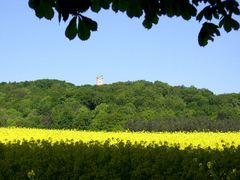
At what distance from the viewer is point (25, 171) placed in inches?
356

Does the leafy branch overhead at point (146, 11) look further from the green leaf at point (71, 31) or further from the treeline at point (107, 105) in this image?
the treeline at point (107, 105)

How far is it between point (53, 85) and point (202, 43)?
69374 millimetres

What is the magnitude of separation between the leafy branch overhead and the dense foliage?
2.40 m

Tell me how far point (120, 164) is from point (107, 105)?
169 ft

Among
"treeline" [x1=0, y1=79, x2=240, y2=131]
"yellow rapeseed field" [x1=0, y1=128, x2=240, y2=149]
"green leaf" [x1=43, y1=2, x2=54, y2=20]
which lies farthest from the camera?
"treeline" [x1=0, y1=79, x2=240, y2=131]

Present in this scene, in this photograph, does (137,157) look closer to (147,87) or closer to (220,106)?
(220,106)

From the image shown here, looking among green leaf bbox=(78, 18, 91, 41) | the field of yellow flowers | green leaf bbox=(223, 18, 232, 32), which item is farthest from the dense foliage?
green leaf bbox=(78, 18, 91, 41)

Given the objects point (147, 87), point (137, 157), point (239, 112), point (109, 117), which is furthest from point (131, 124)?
point (137, 157)

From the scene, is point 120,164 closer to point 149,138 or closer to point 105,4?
point 105,4

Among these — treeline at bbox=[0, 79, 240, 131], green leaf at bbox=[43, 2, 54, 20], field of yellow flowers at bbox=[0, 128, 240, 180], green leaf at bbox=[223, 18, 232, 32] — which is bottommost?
field of yellow flowers at bbox=[0, 128, 240, 180]

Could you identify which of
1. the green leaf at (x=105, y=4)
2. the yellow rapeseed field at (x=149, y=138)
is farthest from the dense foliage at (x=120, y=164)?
Answer: the yellow rapeseed field at (x=149, y=138)

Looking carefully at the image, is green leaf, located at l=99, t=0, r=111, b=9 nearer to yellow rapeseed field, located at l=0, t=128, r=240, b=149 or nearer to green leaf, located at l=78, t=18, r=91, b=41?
green leaf, located at l=78, t=18, r=91, b=41

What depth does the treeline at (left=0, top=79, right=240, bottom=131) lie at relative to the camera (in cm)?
5409

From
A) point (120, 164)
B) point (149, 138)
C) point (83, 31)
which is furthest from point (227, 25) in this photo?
point (149, 138)
